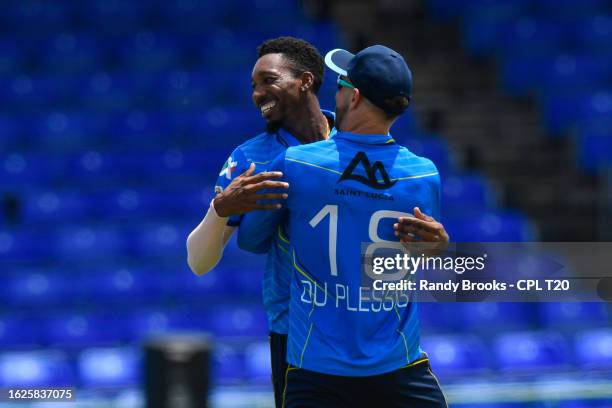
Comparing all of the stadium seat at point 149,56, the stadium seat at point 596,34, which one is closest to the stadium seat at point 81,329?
the stadium seat at point 149,56

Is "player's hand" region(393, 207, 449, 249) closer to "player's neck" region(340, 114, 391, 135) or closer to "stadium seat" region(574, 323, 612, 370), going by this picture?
"player's neck" region(340, 114, 391, 135)

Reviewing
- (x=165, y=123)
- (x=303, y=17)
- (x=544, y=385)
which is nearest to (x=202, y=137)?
(x=165, y=123)

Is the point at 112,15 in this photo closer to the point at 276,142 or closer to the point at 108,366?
the point at 108,366

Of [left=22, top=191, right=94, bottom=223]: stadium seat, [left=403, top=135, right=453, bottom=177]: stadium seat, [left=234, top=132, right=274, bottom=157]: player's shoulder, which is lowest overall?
[left=234, top=132, right=274, bottom=157]: player's shoulder

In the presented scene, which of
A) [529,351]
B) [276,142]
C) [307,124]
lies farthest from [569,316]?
[276,142]

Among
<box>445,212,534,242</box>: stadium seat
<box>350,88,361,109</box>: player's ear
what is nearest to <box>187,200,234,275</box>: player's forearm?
<box>350,88,361,109</box>: player's ear

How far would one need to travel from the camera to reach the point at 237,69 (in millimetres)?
11516

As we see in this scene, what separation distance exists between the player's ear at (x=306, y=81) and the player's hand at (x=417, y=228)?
69 centimetres

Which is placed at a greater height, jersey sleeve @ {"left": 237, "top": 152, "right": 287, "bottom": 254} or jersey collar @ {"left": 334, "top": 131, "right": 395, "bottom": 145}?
jersey collar @ {"left": 334, "top": 131, "right": 395, "bottom": 145}

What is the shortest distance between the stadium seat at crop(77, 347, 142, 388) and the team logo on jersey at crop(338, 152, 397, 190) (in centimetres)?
444

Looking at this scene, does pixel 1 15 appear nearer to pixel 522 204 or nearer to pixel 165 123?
pixel 165 123

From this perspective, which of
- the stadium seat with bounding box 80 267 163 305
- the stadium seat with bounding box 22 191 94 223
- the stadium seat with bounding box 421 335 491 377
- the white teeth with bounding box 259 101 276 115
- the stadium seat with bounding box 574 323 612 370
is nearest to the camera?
the white teeth with bounding box 259 101 276 115

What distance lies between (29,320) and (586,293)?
408 centimetres

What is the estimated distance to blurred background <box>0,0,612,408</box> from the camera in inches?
319
